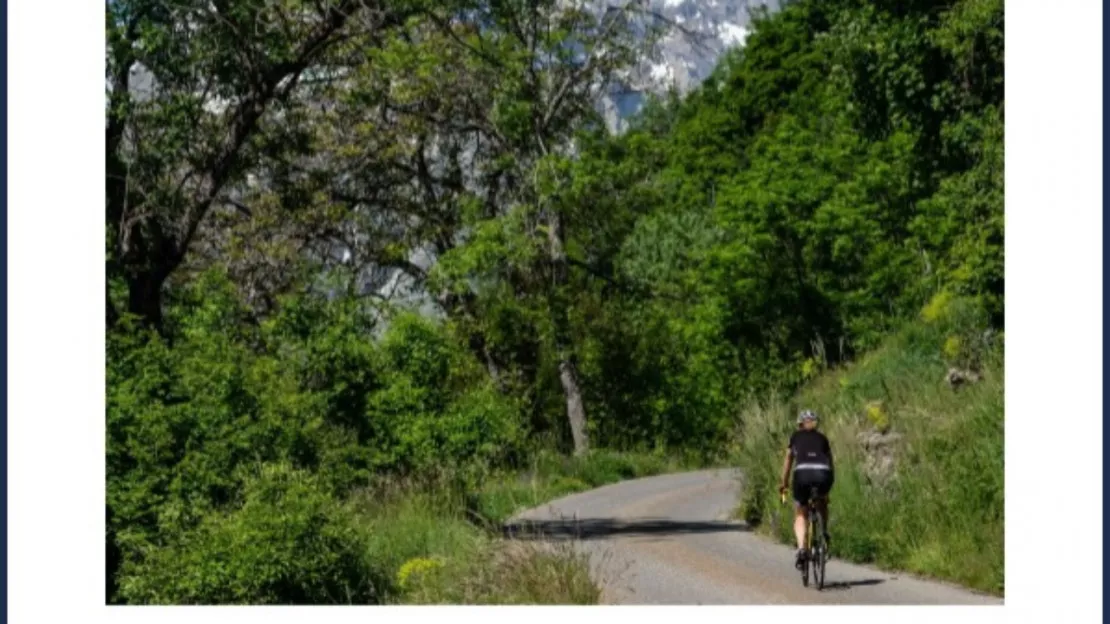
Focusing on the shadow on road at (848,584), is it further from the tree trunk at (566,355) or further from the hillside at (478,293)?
the tree trunk at (566,355)

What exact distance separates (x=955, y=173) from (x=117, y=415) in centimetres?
1434

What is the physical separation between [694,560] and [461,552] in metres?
2.86

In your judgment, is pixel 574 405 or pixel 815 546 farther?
pixel 574 405

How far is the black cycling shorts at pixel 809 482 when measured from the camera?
56.7ft

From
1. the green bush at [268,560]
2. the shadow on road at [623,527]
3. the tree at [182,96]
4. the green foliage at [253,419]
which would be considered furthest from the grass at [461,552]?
the tree at [182,96]

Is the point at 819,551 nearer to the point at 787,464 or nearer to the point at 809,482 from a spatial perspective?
the point at 809,482

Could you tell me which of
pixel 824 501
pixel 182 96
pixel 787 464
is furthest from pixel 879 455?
pixel 182 96

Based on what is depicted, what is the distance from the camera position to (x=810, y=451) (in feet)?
56.9

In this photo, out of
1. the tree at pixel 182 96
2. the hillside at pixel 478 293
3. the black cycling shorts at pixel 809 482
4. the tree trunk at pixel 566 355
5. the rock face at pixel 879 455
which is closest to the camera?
the black cycling shorts at pixel 809 482

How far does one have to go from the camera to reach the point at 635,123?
84.9 meters

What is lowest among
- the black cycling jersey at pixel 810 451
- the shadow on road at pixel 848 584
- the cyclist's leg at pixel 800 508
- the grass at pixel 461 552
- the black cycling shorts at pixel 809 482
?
the shadow on road at pixel 848 584

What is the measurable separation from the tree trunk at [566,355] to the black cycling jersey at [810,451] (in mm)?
22890

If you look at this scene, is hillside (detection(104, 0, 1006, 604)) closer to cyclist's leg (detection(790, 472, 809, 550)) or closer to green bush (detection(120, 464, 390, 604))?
green bush (detection(120, 464, 390, 604))
